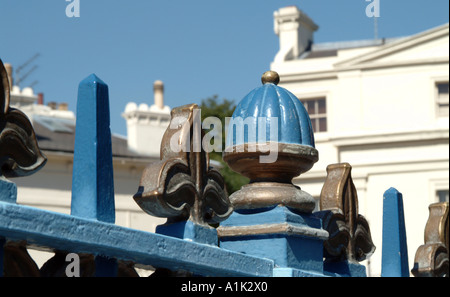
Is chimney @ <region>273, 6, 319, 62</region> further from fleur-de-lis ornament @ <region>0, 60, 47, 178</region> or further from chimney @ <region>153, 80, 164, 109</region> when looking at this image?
A: fleur-de-lis ornament @ <region>0, 60, 47, 178</region>

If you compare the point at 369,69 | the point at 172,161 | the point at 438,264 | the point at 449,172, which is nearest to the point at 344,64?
the point at 369,69

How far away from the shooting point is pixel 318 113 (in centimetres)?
3334

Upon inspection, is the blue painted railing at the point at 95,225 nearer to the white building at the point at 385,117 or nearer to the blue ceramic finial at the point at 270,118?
the blue ceramic finial at the point at 270,118

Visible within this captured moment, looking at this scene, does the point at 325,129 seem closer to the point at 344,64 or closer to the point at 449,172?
the point at 344,64

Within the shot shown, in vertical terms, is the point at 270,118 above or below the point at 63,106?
below

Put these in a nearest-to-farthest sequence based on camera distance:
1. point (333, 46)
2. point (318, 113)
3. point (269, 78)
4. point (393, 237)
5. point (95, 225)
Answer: point (95, 225)
point (269, 78)
point (393, 237)
point (318, 113)
point (333, 46)

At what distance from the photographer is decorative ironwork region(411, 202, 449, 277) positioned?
21.9ft

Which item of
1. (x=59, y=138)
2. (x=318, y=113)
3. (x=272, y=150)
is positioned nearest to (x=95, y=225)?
(x=272, y=150)

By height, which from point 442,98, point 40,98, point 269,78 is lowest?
point 269,78

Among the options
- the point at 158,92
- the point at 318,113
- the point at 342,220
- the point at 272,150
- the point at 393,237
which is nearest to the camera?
the point at 272,150

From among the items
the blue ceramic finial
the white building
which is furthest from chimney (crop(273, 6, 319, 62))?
the blue ceramic finial

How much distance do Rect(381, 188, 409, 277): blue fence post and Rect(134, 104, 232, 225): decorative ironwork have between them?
213 centimetres

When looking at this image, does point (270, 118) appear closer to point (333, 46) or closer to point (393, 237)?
point (393, 237)

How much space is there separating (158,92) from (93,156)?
104ft
